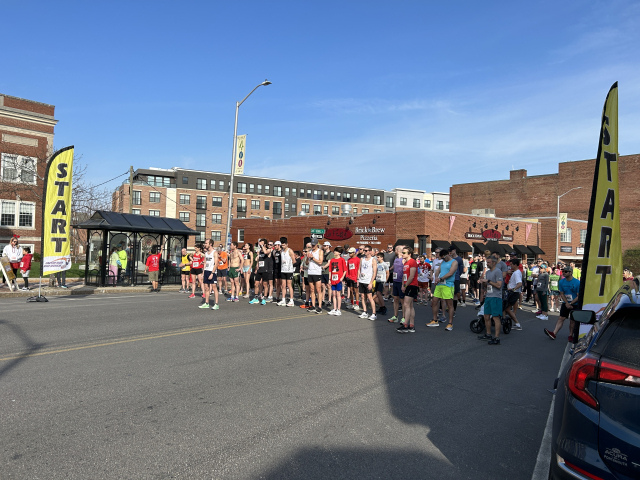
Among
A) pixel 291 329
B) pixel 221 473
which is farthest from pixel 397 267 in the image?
pixel 221 473

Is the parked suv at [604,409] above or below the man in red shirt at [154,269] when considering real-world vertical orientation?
above

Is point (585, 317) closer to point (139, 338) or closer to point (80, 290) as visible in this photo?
point (139, 338)

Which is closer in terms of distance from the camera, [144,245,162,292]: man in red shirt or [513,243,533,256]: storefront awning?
[144,245,162,292]: man in red shirt

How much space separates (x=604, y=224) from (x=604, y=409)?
253cm

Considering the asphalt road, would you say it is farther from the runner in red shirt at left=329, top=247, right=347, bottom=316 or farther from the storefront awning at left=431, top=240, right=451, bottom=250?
the storefront awning at left=431, top=240, right=451, bottom=250

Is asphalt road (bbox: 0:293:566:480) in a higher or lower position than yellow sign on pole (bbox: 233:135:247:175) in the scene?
lower

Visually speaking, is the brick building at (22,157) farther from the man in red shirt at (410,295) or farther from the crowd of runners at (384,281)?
the man in red shirt at (410,295)

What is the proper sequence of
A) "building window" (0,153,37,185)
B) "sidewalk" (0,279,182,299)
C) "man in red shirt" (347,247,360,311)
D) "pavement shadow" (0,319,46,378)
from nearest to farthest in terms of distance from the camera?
"pavement shadow" (0,319,46,378) → "man in red shirt" (347,247,360,311) → "sidewalk" (0,279,182,299) → "building window" (0,153,37,185)

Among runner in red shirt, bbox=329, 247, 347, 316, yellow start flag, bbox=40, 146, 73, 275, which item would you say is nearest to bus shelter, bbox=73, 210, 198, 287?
yellow start flag, bbox=40, 146, 73, 275

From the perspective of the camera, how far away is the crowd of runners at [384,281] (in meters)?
9.91

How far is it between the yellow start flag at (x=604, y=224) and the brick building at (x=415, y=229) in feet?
109

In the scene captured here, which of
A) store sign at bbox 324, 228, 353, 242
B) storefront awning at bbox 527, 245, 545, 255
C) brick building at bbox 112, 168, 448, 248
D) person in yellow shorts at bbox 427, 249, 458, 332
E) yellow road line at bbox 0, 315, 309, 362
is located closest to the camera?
yellow road line at bbox 0, 315, 309, 362

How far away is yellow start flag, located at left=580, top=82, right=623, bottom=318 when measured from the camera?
4.15 meters

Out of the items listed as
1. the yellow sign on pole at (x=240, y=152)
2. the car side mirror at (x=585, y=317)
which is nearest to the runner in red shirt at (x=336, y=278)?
the car side mirror at (x=585, y=317)
